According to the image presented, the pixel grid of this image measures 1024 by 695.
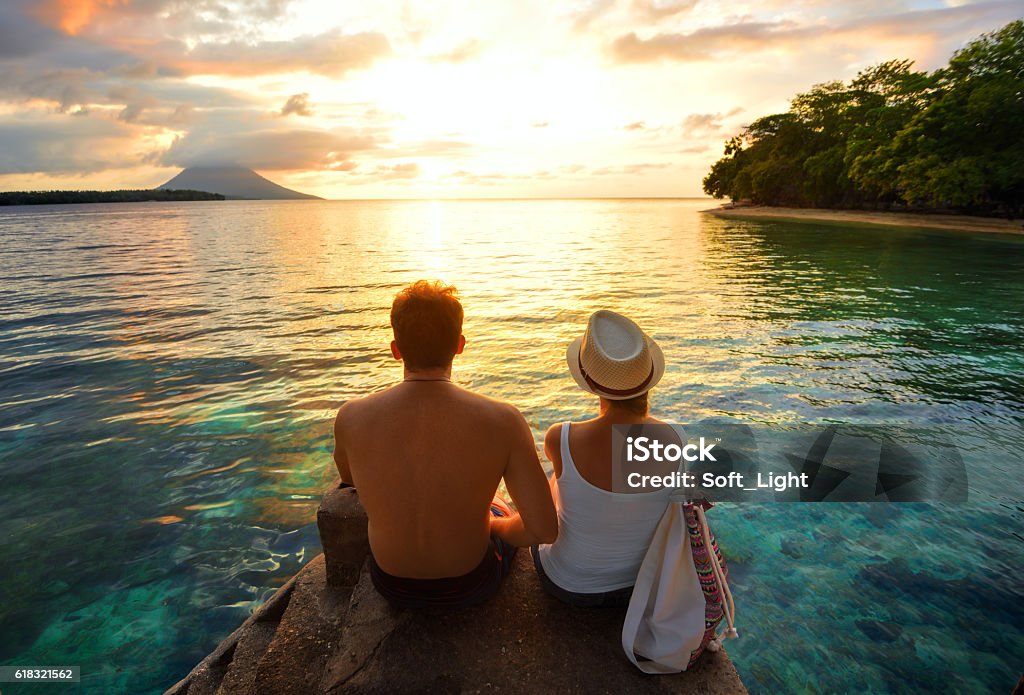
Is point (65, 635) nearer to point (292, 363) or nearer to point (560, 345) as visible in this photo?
point (292, 363)

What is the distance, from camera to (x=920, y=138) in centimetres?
4331

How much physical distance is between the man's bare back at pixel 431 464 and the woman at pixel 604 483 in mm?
223

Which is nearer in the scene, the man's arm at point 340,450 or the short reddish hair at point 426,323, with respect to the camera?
the short reddish hair at point 426,323

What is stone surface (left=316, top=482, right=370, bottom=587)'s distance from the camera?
10.3 feet

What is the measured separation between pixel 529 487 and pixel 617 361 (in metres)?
0.74

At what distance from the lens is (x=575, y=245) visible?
4216 centimetres

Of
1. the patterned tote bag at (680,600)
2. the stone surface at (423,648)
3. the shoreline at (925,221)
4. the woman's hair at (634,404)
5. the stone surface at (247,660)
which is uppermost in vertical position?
the shoreline at (925,221)

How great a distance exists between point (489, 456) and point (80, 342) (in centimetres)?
1446

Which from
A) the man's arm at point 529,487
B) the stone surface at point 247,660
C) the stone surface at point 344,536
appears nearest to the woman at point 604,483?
the man's arm at point 529,487

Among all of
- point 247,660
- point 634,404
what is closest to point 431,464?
point 634,404

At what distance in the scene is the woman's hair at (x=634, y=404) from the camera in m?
2.53

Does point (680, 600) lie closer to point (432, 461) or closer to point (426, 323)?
point (432, 461)

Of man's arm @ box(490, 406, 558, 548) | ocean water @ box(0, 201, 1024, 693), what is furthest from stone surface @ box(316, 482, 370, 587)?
ocean water @ box(0, 201, 1024, 693)

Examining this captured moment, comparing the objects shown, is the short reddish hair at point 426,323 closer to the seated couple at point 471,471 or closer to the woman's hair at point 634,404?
the seated couple at point 471,471
